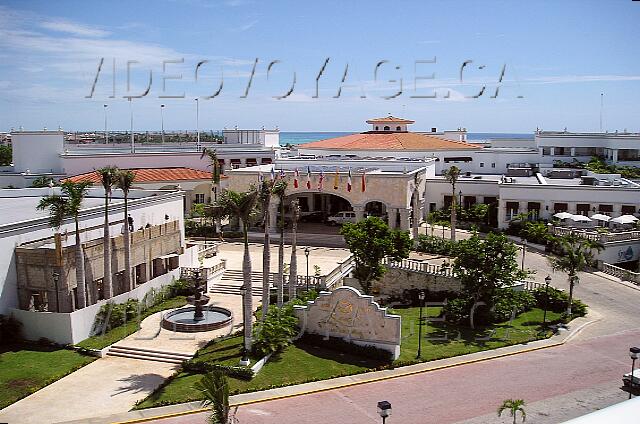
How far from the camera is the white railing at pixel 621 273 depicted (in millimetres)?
41438

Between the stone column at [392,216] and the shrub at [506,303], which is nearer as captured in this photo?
the shrub at [506,303]

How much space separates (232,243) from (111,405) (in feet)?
95.2

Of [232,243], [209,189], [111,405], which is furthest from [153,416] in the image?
[209,189]

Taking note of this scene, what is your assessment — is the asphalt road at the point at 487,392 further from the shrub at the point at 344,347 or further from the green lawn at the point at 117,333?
the green lawn at the point at 117,333

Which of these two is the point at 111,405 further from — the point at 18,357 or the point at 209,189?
the point at 209,189

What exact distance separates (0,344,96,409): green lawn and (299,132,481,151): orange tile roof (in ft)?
162

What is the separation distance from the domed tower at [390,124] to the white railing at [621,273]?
136 feet

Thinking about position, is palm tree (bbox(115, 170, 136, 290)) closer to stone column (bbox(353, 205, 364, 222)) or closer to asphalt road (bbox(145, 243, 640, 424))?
asphalt road (bbox(145, 243, 640, 424))

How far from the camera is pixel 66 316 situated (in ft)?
97.3

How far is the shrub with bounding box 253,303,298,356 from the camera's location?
2773 cm

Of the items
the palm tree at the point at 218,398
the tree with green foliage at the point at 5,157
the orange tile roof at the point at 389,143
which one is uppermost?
the orange tile roof at the point at 389,143

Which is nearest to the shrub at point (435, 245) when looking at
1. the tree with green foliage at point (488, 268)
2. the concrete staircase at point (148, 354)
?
the tree with green foliage at point (488, 268)

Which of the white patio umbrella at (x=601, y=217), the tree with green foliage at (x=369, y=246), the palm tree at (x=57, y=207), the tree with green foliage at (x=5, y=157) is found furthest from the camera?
the tree with green foliage at (x=5, y=157)

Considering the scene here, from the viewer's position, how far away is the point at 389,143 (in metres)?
73.8
